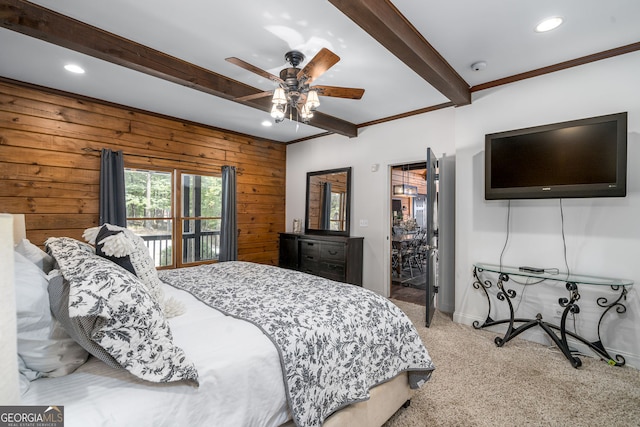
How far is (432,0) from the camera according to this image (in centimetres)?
203

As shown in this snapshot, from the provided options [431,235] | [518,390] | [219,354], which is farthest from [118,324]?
[431,235]

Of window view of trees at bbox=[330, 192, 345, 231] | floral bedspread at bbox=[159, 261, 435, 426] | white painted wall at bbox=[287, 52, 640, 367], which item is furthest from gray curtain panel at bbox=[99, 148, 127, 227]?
white painted wall at bbox=[287, 52, 640, 367]

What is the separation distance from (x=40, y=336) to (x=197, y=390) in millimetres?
531

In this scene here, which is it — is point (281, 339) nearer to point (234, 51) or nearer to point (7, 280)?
point (7, 280)

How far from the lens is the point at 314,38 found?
8.00ft

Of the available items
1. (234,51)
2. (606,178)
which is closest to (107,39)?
(234,51)

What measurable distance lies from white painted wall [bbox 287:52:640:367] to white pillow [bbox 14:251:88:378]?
3530 millimetres

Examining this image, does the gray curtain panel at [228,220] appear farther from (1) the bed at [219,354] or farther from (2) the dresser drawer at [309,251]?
(1) the bed at [219,354]

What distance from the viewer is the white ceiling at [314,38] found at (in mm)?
2104

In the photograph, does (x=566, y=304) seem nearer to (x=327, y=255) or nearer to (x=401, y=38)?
(x=401, y=38)

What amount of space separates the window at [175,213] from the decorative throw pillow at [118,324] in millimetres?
3395

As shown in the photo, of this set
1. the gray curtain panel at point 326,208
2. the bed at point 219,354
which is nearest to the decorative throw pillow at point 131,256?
the bed at point 219,354

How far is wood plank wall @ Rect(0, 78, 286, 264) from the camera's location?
3.18 meters

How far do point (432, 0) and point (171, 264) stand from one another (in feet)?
14.2
